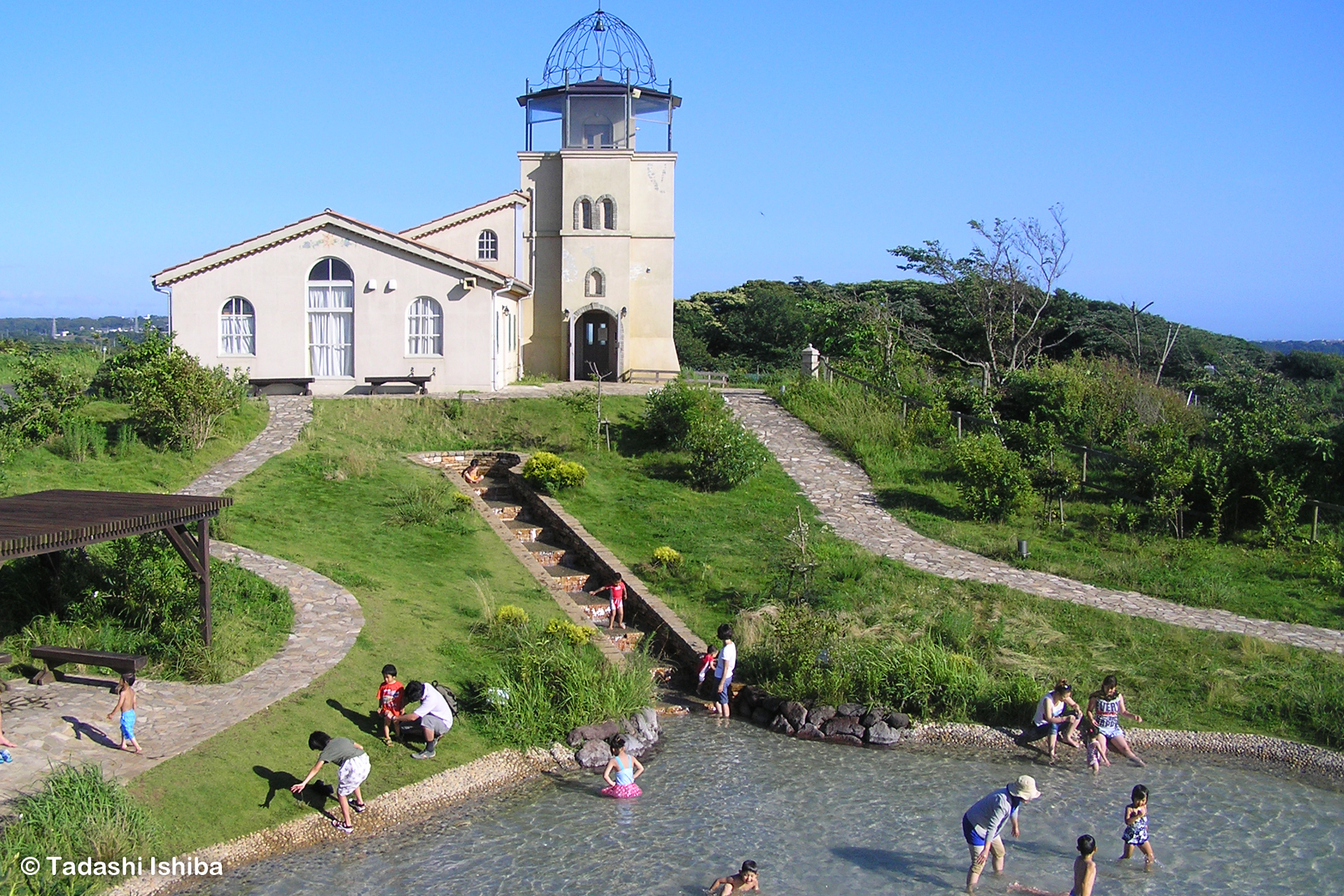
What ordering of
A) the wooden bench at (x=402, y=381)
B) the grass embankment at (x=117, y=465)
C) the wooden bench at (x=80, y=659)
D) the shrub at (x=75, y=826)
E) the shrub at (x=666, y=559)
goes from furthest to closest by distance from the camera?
the wooden bench at (x=402, y=381), the grass embankment at (x=117, y=465), the shrub at (x=666, y=559), the wooden bench at (x=80, y=659), the shrub at (x=75, y=826)

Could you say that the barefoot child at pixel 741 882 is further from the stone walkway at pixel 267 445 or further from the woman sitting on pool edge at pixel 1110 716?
the stone walkway at pixel 267 445

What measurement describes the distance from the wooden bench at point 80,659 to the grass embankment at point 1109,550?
Answer: 49.2ft

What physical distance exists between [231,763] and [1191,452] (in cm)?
1938

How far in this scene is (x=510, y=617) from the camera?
52.4 ft

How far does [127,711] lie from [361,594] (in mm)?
5403

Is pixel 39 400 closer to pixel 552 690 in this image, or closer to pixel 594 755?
→ pixel 552 690

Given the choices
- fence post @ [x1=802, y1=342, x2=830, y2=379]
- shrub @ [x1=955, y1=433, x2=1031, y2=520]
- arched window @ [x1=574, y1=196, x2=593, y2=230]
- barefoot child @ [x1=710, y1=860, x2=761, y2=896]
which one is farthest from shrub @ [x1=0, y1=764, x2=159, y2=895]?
arched window @ [x1=574, y1=196, x2=593, y2=230]

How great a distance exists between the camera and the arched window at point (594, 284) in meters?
36.5

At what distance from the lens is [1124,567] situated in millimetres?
19578

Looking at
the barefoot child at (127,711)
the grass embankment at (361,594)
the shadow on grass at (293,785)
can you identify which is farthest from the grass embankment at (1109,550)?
the barefoot child at (127,711)

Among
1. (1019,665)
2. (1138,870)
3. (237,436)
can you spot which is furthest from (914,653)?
(237,436)

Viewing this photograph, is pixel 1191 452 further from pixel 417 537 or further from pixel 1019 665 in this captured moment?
pixel 417 537

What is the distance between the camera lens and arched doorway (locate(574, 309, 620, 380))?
3734 centimetres

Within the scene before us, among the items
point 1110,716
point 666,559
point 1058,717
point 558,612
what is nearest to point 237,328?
point 666,559
